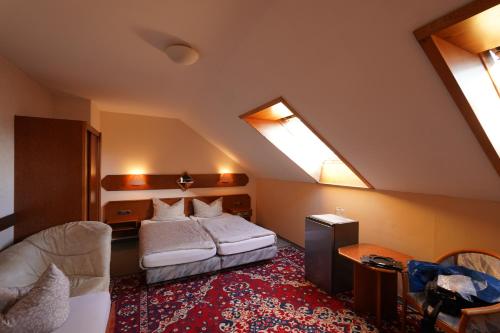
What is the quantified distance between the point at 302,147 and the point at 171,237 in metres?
2.27

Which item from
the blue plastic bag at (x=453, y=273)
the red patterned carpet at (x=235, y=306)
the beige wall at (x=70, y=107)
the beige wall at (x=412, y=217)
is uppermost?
the beige wall at (x=70, y=107)

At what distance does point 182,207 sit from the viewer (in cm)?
448

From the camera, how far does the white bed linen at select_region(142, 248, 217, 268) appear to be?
8.86ft

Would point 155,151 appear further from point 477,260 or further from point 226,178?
point 477,260

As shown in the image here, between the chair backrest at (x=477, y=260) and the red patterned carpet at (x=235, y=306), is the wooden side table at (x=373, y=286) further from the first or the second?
the chair backrest at (x=477, y=260)

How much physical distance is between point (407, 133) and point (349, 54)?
2.49 ft

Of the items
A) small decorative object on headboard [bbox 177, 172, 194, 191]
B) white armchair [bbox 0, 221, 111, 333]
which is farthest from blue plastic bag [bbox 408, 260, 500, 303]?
small decorative object on headboard [bbox 177, 172, 194, 191]

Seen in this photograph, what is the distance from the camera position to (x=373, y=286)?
7.48 feet

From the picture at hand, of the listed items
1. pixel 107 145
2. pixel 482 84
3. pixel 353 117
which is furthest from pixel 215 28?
pixel 107 145

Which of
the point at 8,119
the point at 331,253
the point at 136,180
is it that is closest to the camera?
the point at 8,119

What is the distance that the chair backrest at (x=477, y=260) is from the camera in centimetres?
172

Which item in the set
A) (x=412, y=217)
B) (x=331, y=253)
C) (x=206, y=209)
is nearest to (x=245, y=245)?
(x=331, y=253)

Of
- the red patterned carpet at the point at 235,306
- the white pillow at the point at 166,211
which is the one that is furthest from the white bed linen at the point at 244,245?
the white pillow at the point at 166,211

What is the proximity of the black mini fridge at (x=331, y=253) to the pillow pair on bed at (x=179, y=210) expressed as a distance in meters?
2.35
